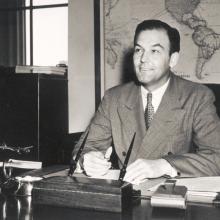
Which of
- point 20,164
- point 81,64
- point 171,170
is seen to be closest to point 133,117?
point 171,170

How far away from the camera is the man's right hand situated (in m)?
1.84

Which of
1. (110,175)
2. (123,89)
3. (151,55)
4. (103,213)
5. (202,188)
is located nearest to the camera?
(103,213)

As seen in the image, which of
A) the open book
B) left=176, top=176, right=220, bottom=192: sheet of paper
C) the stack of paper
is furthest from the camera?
the open book

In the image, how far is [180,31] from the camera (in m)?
3.67

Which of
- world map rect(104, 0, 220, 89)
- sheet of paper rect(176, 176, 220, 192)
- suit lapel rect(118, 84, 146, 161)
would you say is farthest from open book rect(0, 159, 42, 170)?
world map rect(104, 0, 220, 89)

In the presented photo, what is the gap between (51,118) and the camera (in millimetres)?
3900

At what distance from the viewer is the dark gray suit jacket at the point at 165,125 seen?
2.20m

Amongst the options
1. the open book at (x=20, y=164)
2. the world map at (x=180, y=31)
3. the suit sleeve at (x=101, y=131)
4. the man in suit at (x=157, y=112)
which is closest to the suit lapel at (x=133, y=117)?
the man in suit at (x=157, y=112)

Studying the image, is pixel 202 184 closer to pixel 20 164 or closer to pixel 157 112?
pixel 157 112

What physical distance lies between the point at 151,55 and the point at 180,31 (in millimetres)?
1407

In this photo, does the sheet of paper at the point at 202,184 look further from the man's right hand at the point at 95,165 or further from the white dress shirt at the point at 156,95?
the white dress shirt at the point at 156,95

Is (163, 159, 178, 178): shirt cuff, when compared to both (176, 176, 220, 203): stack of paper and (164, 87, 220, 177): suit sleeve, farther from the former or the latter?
(176, 176, 220, 203): stack of paper

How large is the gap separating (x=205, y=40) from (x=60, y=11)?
179 centimetres

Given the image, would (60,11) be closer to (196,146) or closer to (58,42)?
(58,42)
